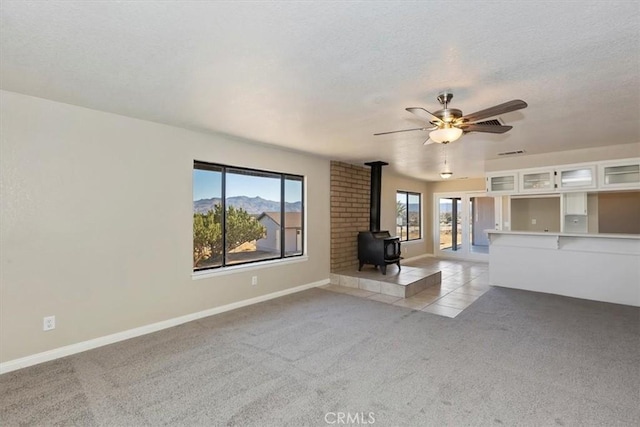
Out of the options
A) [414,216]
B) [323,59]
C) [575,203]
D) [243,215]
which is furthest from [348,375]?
[414,216]

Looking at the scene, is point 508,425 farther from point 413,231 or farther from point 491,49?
point 413,231

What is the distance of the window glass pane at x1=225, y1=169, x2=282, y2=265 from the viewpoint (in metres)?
4.48

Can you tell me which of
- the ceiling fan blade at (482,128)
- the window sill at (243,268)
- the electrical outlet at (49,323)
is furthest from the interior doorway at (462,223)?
the electrical outlet at (49,323)

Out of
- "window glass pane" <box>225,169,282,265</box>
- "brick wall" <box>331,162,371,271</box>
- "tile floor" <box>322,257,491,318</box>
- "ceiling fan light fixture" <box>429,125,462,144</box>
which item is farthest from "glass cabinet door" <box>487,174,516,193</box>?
"window glass pane" <box>225,169,282,265</box>

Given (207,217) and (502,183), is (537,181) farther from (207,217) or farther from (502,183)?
(207,217)

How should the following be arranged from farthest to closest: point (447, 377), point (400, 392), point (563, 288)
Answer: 1. point (563, 288)
2. point (447, 377)
3. point (400, 392)

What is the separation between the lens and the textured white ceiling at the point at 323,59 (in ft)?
5.43

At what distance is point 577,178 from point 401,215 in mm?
4215

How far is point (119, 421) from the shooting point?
6.55 ft

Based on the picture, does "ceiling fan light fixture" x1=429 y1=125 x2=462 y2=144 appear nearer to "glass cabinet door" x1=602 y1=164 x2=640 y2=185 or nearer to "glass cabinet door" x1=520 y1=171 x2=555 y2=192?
"glass cabinet door" x1=520 y1=171 x2=555 y2=192

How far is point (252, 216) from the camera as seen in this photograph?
4.81 meters

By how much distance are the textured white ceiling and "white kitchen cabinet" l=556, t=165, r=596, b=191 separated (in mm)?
1407

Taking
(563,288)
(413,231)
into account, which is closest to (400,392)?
(563,288)

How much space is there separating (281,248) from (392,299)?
1.95m
